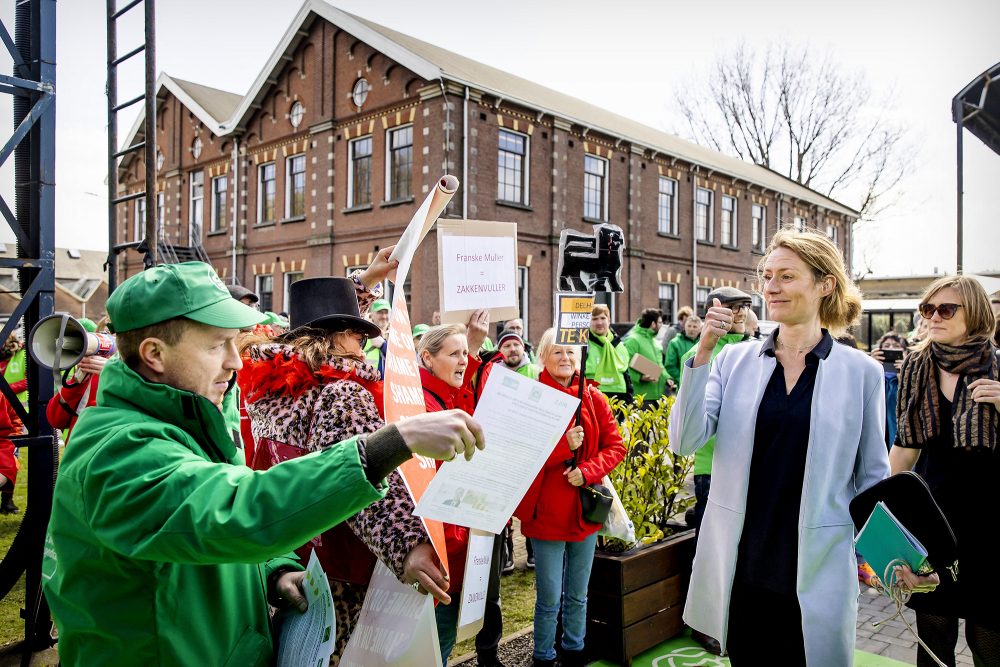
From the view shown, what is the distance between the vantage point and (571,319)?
3229mm

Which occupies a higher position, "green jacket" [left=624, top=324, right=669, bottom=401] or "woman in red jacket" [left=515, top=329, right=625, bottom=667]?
"green jacket" [left=624, top=324, right=669, bottom=401]

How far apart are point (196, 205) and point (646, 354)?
20.7m

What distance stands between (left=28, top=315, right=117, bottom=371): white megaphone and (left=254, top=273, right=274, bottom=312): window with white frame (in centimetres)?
1911

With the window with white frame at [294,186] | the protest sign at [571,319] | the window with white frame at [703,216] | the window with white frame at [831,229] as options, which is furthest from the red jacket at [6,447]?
the window with white frame at [831,229]

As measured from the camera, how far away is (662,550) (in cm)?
392

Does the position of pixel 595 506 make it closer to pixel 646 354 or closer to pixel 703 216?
pixel 646 354

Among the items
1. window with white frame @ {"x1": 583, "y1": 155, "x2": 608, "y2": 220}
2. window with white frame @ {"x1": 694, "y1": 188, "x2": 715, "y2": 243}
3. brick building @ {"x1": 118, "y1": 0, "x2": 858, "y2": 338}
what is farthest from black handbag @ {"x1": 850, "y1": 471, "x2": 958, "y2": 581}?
window with white frame @ {"x1": 694, "y1": 188, "x2": 715, "y2": 243}

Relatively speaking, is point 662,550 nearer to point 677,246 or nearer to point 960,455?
point 960,455

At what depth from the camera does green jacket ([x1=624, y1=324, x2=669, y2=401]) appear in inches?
350

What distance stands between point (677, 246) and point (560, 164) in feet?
22.4

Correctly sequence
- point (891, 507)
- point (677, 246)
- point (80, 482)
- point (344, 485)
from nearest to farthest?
point (344, 485) < point (80, 482) < point (891, 507) < point (677, 246)

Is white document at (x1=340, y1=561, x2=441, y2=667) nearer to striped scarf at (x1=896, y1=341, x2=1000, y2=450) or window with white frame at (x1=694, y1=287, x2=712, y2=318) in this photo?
striped scarf at (x1=896, y1=341, x2=1000, y2=450)

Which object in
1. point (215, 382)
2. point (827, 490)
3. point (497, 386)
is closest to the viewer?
point (215, 382)

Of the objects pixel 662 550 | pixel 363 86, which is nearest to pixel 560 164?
pixel 363 86
